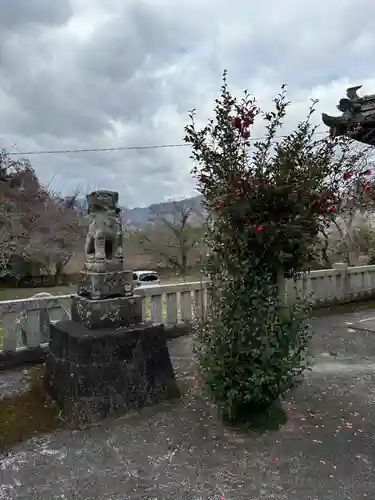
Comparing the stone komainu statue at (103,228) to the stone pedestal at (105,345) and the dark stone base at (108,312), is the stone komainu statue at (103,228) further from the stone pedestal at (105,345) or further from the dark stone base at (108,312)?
the dark stone base at (108,312)

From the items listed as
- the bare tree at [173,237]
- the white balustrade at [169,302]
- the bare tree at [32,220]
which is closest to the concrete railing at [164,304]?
the white balustrade at [169,302]

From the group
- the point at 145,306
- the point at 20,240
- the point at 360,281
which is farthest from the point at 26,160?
the point at 360,281

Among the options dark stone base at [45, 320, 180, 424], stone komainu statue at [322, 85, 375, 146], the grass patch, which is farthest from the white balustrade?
stone komainu statue at [322, 85, 375, 146]

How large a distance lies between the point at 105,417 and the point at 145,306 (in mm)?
2682

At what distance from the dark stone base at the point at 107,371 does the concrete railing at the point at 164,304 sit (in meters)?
0.61

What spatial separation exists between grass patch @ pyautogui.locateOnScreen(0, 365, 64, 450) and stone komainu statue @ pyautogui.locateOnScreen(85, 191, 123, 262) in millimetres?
1333

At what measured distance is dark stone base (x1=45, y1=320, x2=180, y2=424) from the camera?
128 inches

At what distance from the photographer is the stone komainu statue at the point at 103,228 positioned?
12.0ft

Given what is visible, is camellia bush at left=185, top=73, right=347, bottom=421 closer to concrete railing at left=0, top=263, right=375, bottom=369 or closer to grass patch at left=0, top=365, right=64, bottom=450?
concrete railing at left=0, top=263, right=375, bottom=369

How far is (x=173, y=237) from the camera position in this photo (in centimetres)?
2100

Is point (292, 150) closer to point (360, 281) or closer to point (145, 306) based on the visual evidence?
point (145, 306)

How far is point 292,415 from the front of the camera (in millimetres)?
3213

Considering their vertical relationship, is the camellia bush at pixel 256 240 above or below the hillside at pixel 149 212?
below

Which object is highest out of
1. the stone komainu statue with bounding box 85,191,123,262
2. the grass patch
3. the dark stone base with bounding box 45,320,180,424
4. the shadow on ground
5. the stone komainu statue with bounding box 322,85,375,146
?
the stone komainu statue with bounding box 322,85,375,146
